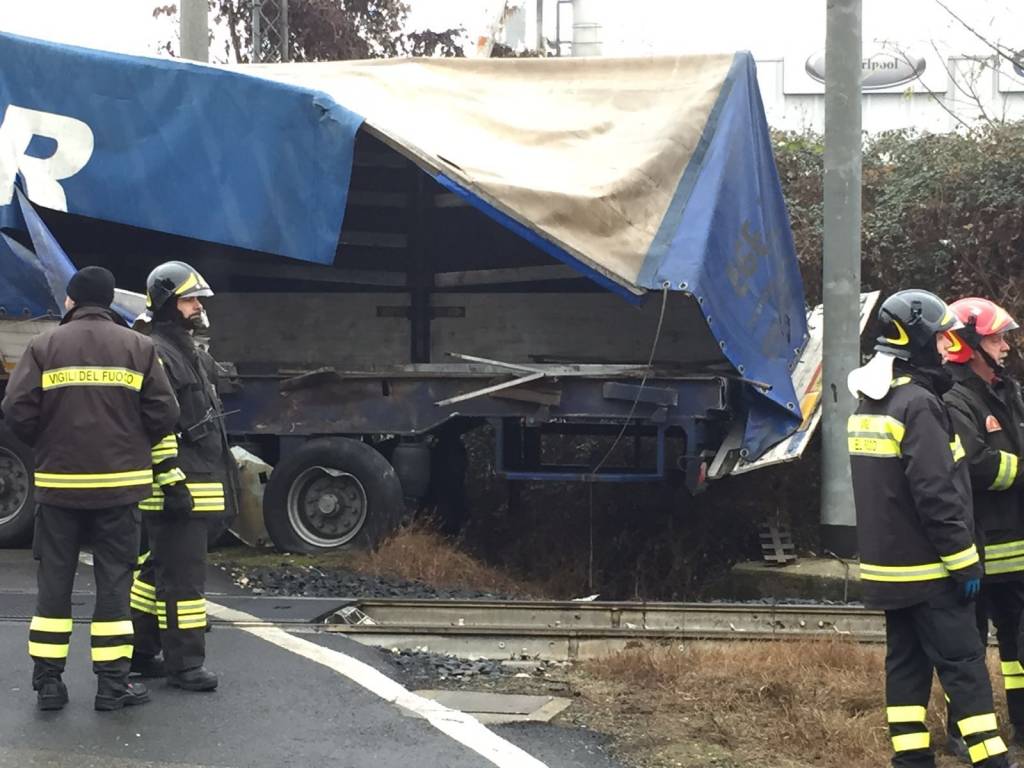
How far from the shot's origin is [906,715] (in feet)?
16.4

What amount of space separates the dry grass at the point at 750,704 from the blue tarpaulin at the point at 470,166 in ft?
11.1

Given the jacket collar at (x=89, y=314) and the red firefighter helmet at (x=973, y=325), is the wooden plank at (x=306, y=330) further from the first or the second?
the red firefighter helmet at (x=973, y=325)

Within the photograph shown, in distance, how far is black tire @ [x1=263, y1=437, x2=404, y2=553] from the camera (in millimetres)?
10320

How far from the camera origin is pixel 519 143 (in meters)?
10.6

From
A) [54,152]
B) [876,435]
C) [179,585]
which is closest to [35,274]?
[54,152]

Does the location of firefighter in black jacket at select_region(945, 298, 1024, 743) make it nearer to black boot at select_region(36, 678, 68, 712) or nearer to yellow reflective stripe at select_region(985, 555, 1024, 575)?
yellow reflective stripe at select_region(985, 555, 1024, 575)

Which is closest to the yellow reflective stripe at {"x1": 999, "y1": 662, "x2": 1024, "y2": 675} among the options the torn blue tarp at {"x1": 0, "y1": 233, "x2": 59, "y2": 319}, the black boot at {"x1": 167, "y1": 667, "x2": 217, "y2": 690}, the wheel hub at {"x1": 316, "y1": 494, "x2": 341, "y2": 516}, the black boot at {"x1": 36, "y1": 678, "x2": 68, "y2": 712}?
the black boot at {"x1": 167, "y1": 667, "x2": 217, "y2": 690}

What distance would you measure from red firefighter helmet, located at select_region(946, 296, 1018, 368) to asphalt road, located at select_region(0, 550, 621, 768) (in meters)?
2.11

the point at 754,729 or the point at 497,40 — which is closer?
the point at 754,729

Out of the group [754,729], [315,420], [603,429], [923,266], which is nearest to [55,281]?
[315,420]

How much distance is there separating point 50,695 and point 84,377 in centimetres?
132

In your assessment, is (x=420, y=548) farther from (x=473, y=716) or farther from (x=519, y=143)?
(x=473, y=716)

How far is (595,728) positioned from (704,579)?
6.05 metres

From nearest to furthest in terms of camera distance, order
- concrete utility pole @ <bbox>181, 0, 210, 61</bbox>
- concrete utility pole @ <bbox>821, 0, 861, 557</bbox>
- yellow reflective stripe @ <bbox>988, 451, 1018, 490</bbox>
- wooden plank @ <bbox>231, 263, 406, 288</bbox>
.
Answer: yellow reflective stripe @ <bbox>988, 451, 1018, 490</bbox> → concrete utility pole @ <bbox>821, 0, 861, 557</bbox> → wooden plank @ <bbox>231, 263, 406, 288</bbox> → concrete utility pole @ <bbox>181, 0, 210, 61</bbox>
